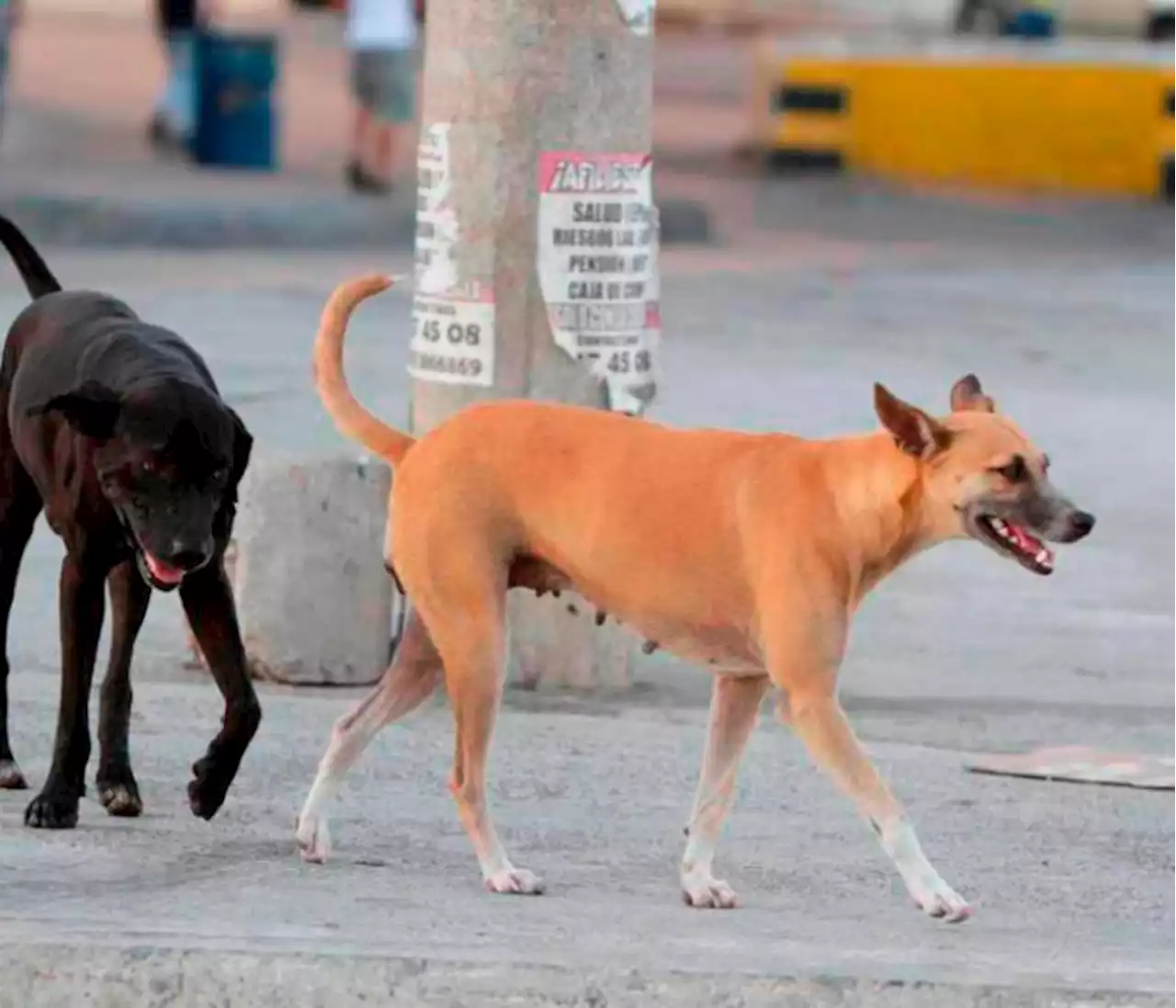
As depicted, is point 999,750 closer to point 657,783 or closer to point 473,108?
point 657,783

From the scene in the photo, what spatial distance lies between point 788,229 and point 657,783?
15.0 metres

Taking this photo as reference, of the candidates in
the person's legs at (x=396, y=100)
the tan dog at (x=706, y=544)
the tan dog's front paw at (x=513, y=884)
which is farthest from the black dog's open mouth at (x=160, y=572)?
the person's legs at (x=396, y=100)

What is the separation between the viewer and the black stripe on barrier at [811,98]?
2609 cm

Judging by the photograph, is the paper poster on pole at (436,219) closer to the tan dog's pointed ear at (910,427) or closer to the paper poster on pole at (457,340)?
the paper poster on pole at (457,340)

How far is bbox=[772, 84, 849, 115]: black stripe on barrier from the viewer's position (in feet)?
85.6

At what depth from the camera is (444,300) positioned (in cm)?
834

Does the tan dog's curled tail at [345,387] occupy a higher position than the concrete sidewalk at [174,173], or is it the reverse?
the tan dog's curled tail at [345,387]

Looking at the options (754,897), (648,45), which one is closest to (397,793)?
(754,897)

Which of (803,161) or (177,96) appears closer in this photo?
(177,96)

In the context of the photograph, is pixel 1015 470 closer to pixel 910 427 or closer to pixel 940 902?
pixel 910 427

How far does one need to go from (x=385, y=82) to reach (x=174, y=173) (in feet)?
7.67

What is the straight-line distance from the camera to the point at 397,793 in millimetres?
7059

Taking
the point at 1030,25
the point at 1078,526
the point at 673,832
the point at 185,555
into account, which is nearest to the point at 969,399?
the point at 1078,526

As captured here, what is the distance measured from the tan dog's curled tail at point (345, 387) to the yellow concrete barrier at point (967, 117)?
19028mm
